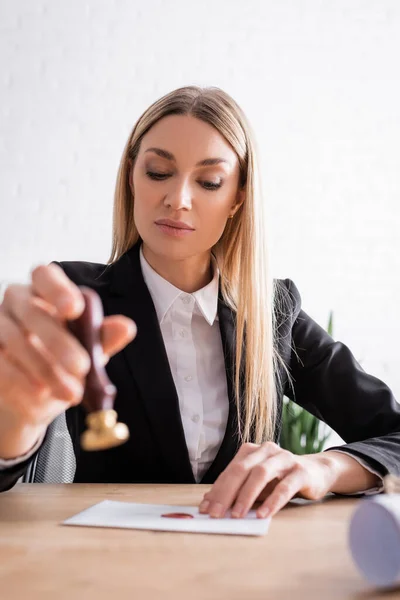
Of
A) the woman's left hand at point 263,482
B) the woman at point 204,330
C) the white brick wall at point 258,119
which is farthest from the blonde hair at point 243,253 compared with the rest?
the white brick wall at point 258,119

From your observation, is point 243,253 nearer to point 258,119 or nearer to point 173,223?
point 173,223

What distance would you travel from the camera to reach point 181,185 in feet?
4.94

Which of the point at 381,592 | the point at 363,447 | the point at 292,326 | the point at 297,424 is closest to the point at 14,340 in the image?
the point at 381,592

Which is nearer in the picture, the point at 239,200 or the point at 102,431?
the point at 102,431

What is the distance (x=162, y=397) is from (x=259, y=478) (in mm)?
488

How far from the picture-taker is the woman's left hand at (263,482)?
1.03 metres

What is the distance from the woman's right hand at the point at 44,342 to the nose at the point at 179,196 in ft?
2.59

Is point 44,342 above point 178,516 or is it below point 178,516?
above

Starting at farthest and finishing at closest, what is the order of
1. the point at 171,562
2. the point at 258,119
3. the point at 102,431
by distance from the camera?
the point at 258,119
the point at 171,562
the point at 102,431

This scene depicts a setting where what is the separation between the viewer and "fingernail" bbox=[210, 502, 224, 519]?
1004mm

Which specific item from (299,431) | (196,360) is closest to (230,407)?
(196,360)

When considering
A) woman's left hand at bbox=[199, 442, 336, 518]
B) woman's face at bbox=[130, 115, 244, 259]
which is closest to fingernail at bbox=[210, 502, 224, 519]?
woman's left hand at bbox=[199, 442, 336, 518]

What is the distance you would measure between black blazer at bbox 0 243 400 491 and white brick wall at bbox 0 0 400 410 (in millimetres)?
2393

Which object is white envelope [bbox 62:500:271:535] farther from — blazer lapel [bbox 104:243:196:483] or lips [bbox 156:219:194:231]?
lips [bbox 156:219:194:231]
